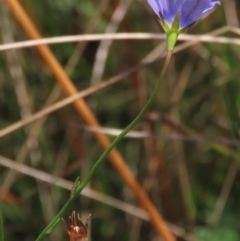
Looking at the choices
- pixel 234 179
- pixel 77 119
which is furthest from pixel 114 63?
pixel 234 179

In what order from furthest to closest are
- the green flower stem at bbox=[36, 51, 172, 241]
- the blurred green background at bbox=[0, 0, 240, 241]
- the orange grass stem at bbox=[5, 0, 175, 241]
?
1. the blurred green background at bbox=[0, 0, 240, 241]
2. the orange grass stem at bbox=[5, 0, 175, 241]
3. the green flower stem at bbox=[36, 51, 172, 241]

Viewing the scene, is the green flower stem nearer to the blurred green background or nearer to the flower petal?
the flower petal

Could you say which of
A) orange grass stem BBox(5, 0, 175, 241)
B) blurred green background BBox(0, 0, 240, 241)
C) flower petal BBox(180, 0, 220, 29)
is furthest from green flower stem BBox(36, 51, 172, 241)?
blurred green background BBox(0, 0, 240, 241)

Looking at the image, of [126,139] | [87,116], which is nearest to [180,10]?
[87,116]

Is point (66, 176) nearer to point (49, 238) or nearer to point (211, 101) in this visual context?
point (49, 238)

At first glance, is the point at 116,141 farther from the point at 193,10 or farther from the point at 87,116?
the point at 87,116

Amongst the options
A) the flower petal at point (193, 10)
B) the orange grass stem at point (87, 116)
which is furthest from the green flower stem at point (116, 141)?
the orange grass stem at point (87, 116)

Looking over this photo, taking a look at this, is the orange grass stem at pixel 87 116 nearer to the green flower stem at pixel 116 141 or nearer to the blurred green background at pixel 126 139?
the blurred green background at pixel 126 139

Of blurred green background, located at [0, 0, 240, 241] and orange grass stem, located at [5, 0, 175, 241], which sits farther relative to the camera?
blurred green background, located at [0, 0, 240, 241]

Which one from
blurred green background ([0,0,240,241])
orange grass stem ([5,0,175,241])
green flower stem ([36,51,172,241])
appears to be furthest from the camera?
blurred green background ([0,0,240,241])
